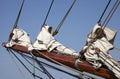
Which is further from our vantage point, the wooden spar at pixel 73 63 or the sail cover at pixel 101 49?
the wooden spar at pixel 73 63

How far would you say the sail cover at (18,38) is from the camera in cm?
1385

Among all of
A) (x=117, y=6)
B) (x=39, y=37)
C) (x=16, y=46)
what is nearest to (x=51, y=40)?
(x=39, y=37)

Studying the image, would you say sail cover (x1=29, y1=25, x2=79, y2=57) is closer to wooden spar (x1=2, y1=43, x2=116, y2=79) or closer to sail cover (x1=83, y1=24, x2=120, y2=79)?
wooden spar (x1=2, y1=43, x2=116, y2=79)

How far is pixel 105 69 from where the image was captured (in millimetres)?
10578

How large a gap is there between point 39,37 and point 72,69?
2602 millimetres

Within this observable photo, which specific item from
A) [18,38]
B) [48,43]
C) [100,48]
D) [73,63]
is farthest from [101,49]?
[18,38]

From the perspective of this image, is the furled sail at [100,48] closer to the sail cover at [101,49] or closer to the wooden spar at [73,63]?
the sail cover at [101,49]

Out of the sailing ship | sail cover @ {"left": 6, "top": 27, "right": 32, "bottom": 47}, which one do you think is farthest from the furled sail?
sail cover @ {"left": 6, "top": 27, "right": 32, "bottom": 47}

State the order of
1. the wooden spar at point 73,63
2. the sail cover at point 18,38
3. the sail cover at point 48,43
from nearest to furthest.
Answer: the wooden spar at point 73,63
the sail cover at point 48,43
the sail cover at point 18,38

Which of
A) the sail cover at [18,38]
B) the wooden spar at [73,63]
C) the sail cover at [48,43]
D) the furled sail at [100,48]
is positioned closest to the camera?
the furled sail at [100,48]

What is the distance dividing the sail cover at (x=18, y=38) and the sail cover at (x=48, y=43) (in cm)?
Answer: 94

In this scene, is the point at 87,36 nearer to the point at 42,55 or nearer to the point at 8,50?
the point at 42,55

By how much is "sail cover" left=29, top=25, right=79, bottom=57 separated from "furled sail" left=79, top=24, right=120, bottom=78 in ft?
2.19

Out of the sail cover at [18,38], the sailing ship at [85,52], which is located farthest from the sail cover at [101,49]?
the sail cover at [18,38]
